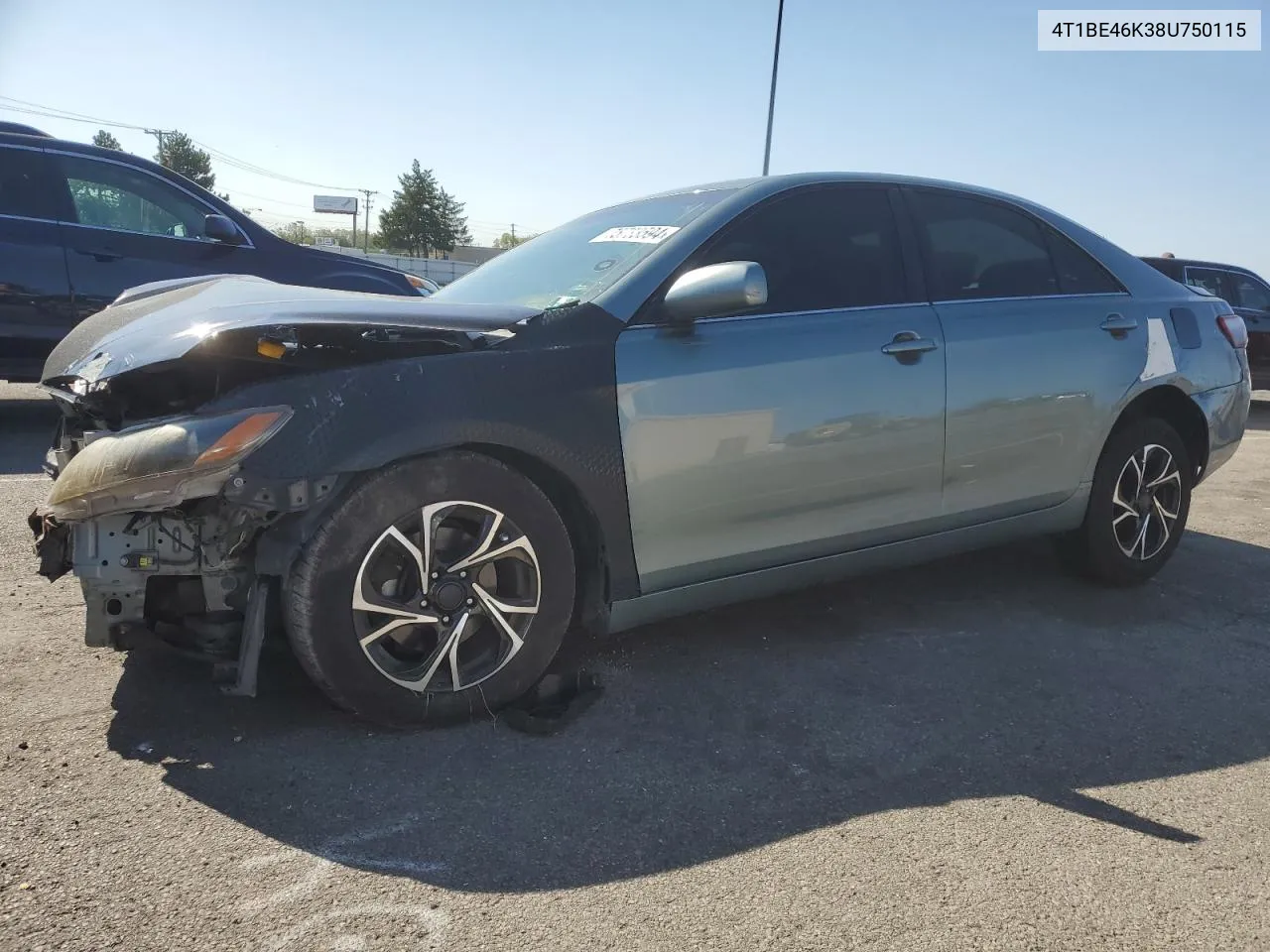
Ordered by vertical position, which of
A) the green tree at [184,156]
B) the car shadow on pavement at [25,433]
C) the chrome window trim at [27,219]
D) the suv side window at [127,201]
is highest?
the green tree at [184,156]

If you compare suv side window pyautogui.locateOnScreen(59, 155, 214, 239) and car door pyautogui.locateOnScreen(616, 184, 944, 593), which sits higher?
suv side window pyautogui.locateOnScreen(59, 155, 214, 239)

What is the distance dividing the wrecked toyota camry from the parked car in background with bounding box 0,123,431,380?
317cm

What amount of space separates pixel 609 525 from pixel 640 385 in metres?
0.42

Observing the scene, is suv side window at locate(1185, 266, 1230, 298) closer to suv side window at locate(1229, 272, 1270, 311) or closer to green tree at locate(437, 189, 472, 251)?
suv side window at locate(1229, 272, 1270, 311)

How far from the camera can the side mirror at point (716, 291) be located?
2.82 metres

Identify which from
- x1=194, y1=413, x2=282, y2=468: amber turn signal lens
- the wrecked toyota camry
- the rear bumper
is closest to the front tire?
the wrecked toyota camry

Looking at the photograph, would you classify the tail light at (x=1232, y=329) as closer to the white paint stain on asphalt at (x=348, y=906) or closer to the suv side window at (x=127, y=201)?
the white paint stain on asphalt at (x=348, y=906)

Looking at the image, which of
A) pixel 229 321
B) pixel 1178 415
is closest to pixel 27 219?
pixel 229 321

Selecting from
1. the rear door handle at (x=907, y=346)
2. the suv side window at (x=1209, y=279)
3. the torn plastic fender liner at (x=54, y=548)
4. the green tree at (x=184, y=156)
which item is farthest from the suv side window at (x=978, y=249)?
the green tree at (x=184, y=156)

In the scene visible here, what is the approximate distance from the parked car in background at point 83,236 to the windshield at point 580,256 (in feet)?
11.5

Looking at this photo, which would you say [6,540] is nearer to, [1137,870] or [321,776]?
[321,776]

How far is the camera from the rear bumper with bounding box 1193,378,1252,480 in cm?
438

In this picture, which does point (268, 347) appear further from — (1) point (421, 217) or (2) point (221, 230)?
(1) point (421, 217)

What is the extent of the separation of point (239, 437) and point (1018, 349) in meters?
2.78
